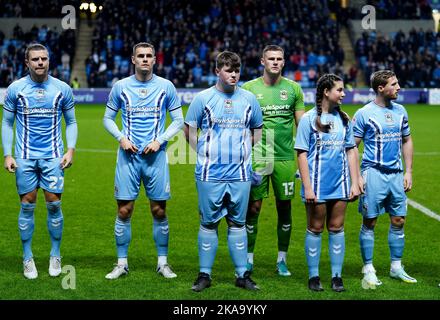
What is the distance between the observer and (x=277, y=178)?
7367 millimetres

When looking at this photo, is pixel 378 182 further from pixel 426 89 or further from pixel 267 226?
pixel 426 89

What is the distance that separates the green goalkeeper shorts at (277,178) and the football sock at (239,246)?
0.71 metres

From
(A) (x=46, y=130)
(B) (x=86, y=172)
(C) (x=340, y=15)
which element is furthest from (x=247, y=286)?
(C) (x=340, y=15)

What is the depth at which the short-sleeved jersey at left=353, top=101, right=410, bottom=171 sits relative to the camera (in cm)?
690

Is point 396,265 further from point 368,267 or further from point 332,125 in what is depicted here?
point 332,125

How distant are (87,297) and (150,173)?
134 cm

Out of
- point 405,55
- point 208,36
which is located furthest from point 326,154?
point 405,55

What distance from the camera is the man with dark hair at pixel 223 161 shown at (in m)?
6.55

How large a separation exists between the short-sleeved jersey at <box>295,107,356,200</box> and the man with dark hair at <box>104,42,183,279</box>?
126 centimetres

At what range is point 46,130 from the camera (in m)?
7.06

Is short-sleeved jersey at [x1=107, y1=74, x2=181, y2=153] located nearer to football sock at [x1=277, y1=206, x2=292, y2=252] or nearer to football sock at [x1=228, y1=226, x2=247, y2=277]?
football sock at [x1=228, y1=226, x2=247, y2=277]

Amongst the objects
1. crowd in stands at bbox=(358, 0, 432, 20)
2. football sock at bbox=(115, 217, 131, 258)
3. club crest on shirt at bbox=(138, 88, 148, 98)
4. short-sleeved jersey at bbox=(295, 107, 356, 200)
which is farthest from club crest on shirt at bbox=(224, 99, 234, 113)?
crowd in stands at bbox=(358, 0, 432, 20)

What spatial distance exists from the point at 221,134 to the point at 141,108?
0.91 meters

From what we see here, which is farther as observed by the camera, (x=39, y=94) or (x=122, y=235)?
(x=122, y=235)
